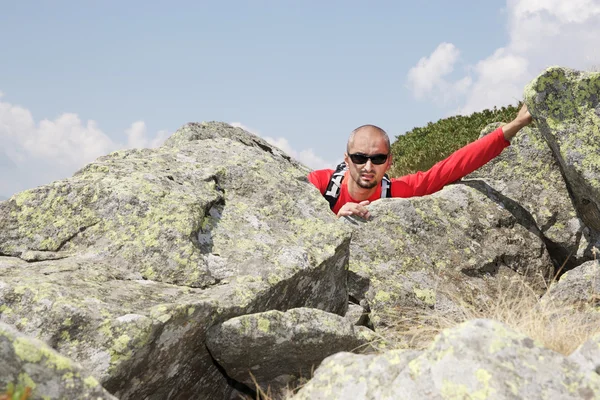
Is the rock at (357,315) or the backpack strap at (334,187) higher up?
the backpack strap at (334,187)

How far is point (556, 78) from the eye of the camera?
8219 mm

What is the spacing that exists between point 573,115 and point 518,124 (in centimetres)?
122

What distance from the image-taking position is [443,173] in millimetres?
9844

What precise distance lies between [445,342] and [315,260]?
119 inches

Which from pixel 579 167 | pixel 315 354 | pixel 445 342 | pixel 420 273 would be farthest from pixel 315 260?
pixel 579 167

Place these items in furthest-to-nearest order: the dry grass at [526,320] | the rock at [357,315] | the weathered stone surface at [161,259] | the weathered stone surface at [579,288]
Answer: the weathered stone surface at [579,288]
the rock at [357,315]
the dry grass at [526,320]
the weathered stone surface at [161,259]

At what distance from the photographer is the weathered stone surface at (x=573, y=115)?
796cm

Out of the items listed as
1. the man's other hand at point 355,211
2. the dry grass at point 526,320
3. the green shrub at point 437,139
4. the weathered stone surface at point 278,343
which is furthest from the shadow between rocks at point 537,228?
the green shrub at point 437,139

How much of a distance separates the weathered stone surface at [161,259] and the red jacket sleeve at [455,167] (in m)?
2.56

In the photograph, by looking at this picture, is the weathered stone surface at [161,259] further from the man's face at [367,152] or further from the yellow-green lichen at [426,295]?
the man's face at [367,152]

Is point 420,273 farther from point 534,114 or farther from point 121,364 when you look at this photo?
point 121,364

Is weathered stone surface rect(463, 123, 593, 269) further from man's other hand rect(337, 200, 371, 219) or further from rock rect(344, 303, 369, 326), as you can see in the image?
rock rect(344, 303, 369, 326)

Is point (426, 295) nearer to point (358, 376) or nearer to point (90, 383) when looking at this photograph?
point (358, 376)

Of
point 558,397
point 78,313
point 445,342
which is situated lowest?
point 558,397
